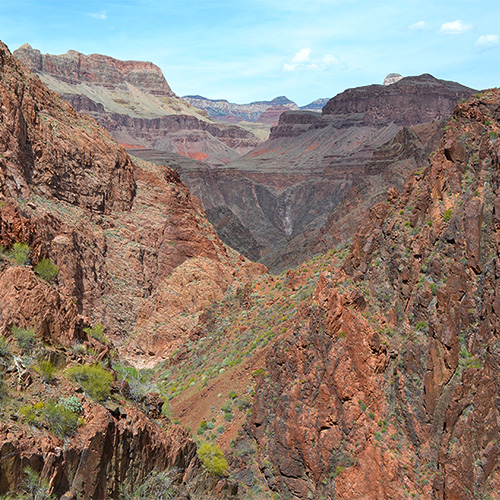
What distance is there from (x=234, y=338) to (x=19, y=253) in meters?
24.0

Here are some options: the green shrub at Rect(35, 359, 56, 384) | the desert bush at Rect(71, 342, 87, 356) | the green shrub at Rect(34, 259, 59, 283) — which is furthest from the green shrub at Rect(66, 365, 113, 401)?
the green shrub at Rect(34, 259, 59, 283)

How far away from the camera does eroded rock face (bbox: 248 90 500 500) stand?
81.3 ft

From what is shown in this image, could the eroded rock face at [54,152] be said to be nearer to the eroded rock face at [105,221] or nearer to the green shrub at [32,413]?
the eroded rock face at [105,221]

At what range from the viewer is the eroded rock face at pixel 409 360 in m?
24.8

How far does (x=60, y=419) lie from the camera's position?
14805mm

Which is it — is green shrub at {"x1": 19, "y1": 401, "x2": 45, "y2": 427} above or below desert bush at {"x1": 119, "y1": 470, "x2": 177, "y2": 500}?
above

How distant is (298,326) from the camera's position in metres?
31.9

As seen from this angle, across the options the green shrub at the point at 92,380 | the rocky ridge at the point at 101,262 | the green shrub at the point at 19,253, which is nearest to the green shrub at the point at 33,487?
the rocky ridge at the point at 101,262

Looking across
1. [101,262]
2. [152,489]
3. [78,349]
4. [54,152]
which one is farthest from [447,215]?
[54,152]

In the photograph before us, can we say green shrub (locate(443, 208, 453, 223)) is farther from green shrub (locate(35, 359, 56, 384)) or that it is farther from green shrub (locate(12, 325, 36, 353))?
green shrub (locate(12, 325, 36, 353))

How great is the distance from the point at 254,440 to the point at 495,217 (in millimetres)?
16140

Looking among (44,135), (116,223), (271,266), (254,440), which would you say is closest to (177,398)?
(254,440)

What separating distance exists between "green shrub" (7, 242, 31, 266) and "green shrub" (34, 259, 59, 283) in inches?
27.5

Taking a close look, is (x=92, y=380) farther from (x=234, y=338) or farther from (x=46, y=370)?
(x=234, y=338)
